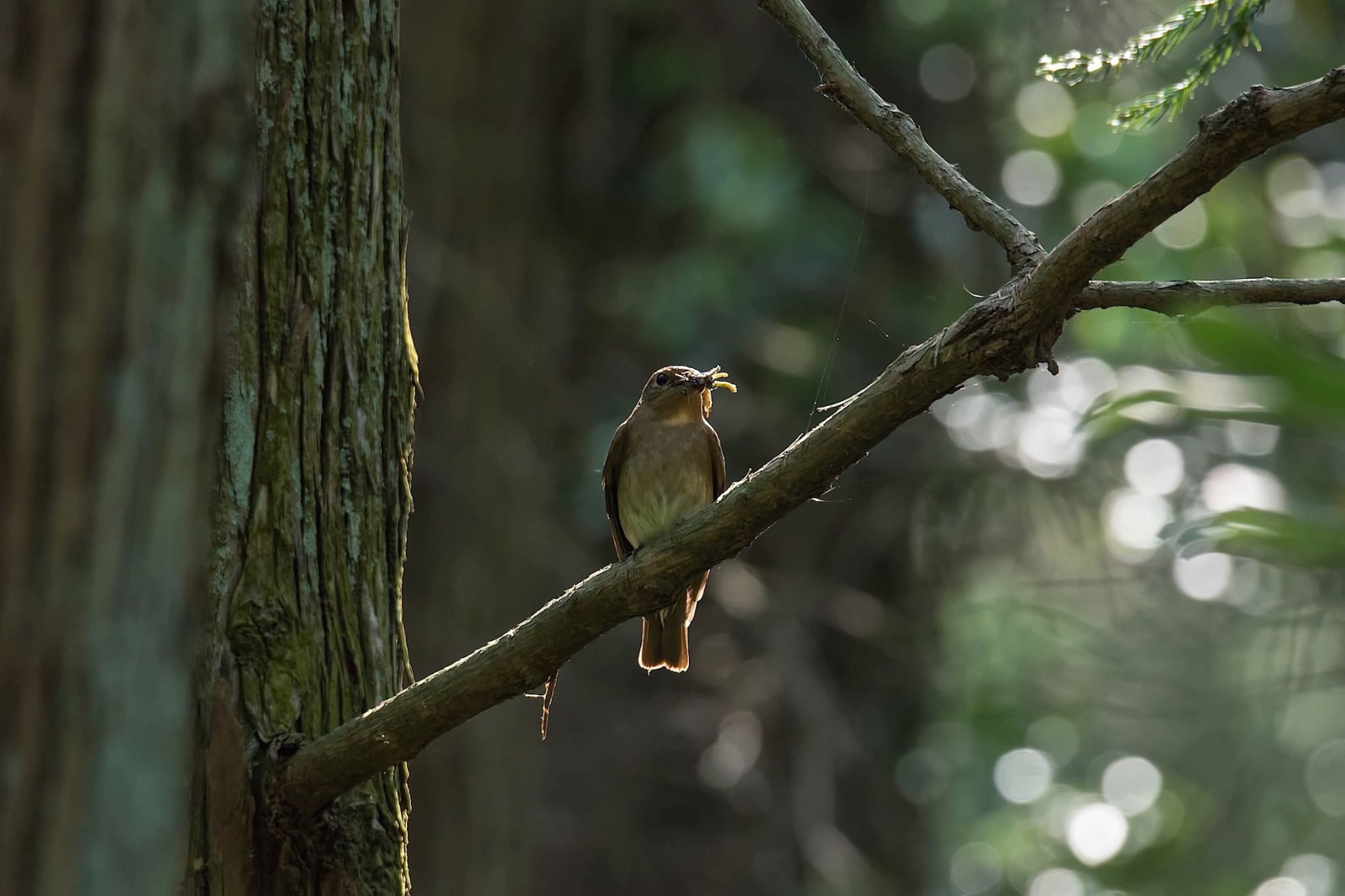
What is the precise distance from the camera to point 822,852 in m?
6.96

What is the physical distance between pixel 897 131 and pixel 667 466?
2.77 m

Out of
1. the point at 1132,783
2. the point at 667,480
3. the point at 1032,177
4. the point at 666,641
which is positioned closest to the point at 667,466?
the point at 667,480

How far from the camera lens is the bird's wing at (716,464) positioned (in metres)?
5.16

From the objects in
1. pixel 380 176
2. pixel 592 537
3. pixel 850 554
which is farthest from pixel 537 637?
pixel 850 554

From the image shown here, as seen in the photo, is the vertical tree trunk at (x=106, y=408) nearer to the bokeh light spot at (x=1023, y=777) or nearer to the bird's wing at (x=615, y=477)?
the bird's wing at (x=615, y=477)

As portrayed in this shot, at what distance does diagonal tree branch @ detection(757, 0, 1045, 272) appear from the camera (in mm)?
2258

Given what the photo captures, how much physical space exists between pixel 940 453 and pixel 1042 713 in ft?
8.29

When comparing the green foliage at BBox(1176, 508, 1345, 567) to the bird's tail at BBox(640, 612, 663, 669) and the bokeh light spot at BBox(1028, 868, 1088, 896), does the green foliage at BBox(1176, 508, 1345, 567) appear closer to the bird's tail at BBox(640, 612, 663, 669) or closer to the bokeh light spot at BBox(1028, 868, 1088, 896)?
the bird's tail at BBox(640, 612, 663, 669)

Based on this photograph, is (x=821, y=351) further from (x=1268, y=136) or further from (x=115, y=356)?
(x=115, y=356)

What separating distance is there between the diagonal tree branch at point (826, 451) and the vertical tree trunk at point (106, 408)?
111 centimetres

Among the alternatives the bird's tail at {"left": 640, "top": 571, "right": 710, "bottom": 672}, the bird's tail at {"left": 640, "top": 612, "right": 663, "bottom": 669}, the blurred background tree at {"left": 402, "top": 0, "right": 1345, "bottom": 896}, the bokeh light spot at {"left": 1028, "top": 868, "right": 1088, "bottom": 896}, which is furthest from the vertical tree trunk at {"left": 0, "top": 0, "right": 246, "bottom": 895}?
the bokeh light spot at {"left": 1028, "top": 868, "right": 1088, "bottom": 896}

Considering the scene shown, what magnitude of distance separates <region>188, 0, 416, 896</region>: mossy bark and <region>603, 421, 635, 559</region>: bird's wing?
7.94 ft

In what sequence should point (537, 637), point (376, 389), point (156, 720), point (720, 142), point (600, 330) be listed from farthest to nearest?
point (600, 330), point (720, 142), point (376, 389), point (537, 637), point (156, 720)

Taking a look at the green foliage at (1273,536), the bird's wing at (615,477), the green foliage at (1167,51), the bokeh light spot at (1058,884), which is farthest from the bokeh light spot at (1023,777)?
the green foliage at (1273,536)
